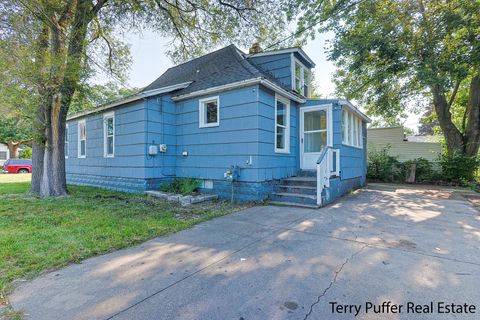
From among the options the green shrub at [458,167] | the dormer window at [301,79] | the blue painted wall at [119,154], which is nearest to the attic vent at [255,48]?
the dormer window at [301,79]

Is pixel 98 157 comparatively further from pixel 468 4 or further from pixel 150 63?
pixel 468 4

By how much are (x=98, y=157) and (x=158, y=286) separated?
355 inches

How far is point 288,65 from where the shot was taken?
8758 millimetres

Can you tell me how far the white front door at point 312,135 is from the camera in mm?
8273

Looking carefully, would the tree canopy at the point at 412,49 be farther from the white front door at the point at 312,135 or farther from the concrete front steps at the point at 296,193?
the concrete front steps at the point at 296,193

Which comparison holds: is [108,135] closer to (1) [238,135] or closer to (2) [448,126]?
(1) [238,135]

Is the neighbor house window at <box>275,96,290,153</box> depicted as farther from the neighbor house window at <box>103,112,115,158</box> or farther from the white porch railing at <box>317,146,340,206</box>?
the neighbor house window at <box>103,112,115,158</box>

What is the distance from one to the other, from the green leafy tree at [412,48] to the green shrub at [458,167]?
908mm

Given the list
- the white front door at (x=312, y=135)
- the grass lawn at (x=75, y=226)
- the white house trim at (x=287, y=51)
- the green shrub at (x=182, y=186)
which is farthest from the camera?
the white house trim at (x=287, y=51)

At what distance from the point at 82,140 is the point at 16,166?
16470mm

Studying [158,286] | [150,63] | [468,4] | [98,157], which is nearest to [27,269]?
[158,286]

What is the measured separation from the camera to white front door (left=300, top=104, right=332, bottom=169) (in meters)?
8.27

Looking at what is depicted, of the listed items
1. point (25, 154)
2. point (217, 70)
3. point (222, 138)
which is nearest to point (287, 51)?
Result: point (217, 70)

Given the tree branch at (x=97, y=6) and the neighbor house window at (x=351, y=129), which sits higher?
the tree branch at (x=97, y=6)
